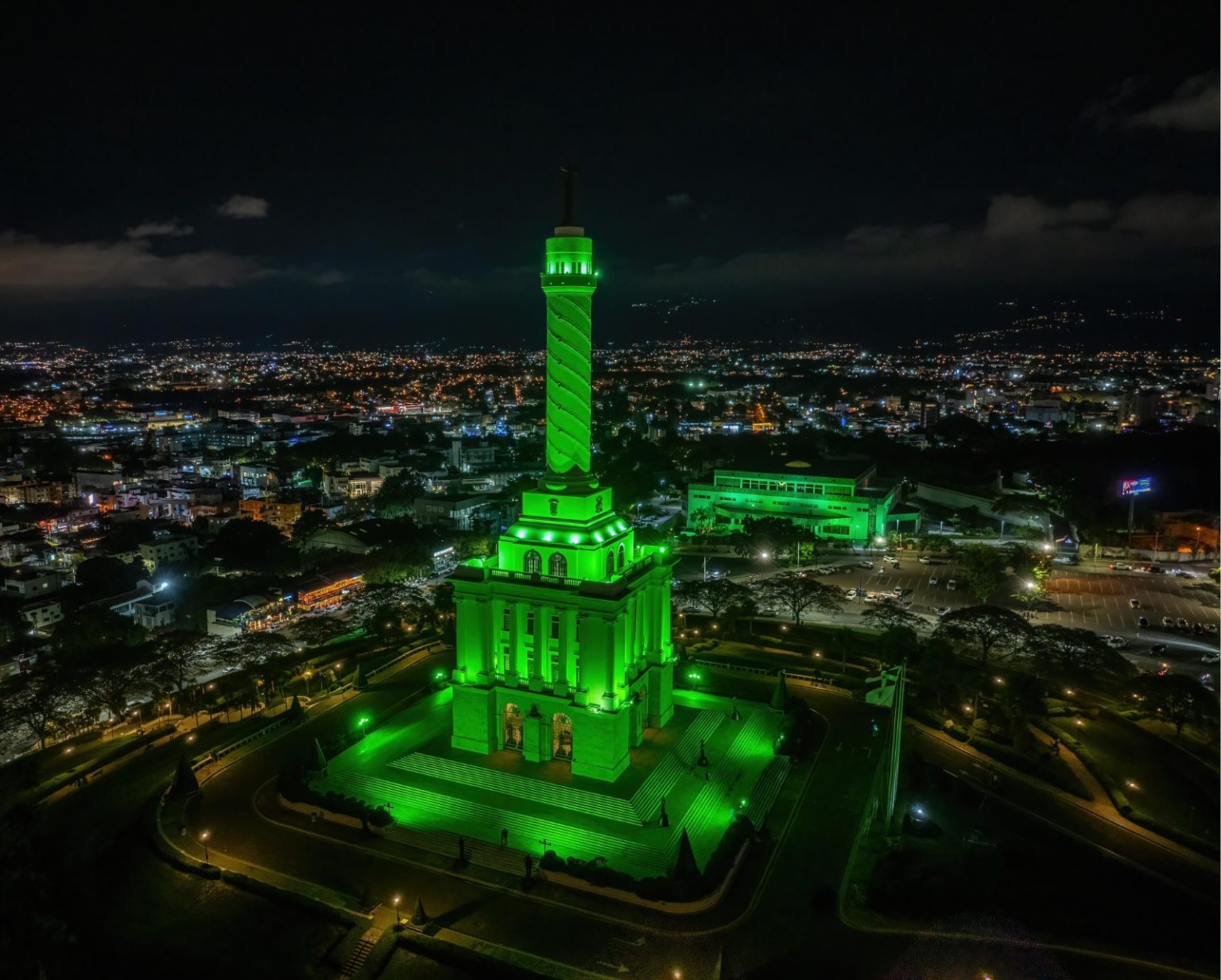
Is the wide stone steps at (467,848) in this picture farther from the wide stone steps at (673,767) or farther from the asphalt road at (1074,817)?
the asphalt road at (1074,817)

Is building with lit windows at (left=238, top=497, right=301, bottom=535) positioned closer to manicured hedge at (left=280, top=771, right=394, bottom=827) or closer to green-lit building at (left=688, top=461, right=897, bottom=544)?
green-lit building at (left=688, top=461, right=897, bottom=544)

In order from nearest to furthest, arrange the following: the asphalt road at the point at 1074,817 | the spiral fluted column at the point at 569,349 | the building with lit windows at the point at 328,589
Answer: the asphalt road at the point at 1074,817 → the spiral fluted column at the point at 569,349 → the building with lit windows at the point at 328,589

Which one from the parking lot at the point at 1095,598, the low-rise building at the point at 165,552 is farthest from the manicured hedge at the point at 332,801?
the low-rise building at the point at 165,552

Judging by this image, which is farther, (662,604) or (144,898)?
(662,604)

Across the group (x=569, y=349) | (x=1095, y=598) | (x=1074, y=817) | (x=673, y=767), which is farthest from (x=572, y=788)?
(x=1095, y=598)

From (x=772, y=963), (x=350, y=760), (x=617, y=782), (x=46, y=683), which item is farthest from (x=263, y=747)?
(x=772, y=963)

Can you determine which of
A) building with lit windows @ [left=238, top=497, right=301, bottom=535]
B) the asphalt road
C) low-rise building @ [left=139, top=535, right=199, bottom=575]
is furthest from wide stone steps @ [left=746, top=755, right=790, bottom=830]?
building with lit windows @ [left=238, top=497, right=301, bottom=535]

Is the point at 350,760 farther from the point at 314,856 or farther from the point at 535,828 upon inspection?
the point at 535,828
